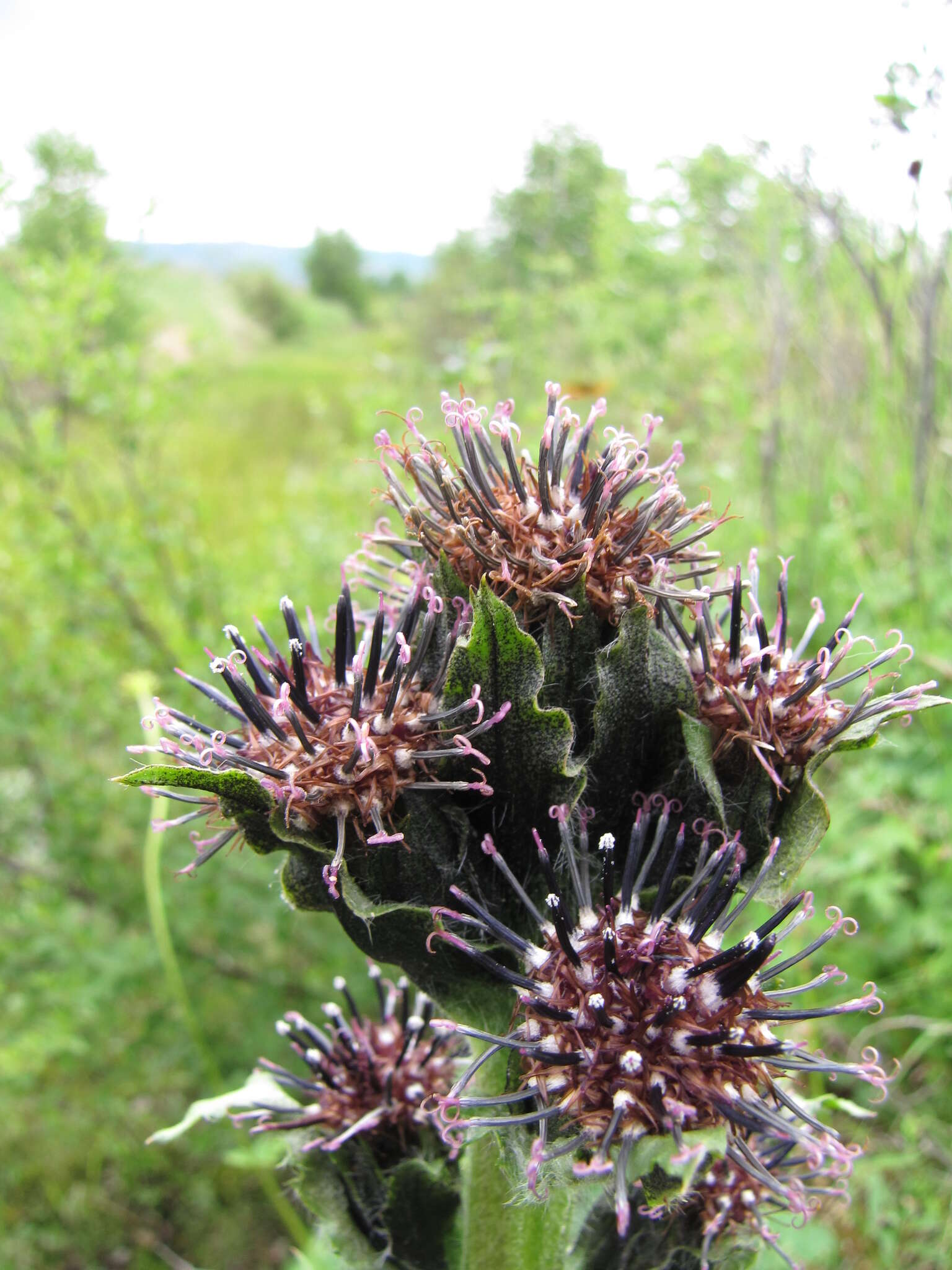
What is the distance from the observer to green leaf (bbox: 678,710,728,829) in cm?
145

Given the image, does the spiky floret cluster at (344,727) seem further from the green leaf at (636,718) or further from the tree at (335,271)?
the tree at (335,271)

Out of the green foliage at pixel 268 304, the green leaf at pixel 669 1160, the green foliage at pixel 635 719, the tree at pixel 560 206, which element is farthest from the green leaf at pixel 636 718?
the green foliage at pixel 268 304

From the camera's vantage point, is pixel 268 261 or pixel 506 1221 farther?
pixel 268 261

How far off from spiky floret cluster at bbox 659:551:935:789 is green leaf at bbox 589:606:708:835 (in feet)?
0.25

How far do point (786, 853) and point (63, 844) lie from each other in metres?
3.52

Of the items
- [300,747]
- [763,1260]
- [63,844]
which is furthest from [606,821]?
[63,844]

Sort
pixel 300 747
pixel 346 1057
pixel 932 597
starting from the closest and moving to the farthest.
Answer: pixel 300 747, pixel 346 1057, pixel 932 597

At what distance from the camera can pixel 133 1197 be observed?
397cm

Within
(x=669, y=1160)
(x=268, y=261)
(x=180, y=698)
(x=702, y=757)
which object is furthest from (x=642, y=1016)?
(x=268, y=261)

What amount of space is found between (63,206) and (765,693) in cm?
898

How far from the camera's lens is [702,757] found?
1.46 metres

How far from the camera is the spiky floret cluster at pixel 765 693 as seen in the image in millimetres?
1526

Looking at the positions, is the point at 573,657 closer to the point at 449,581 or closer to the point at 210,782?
the point at 449,581

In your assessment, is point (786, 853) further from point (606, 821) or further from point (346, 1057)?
point (346, 1057)
